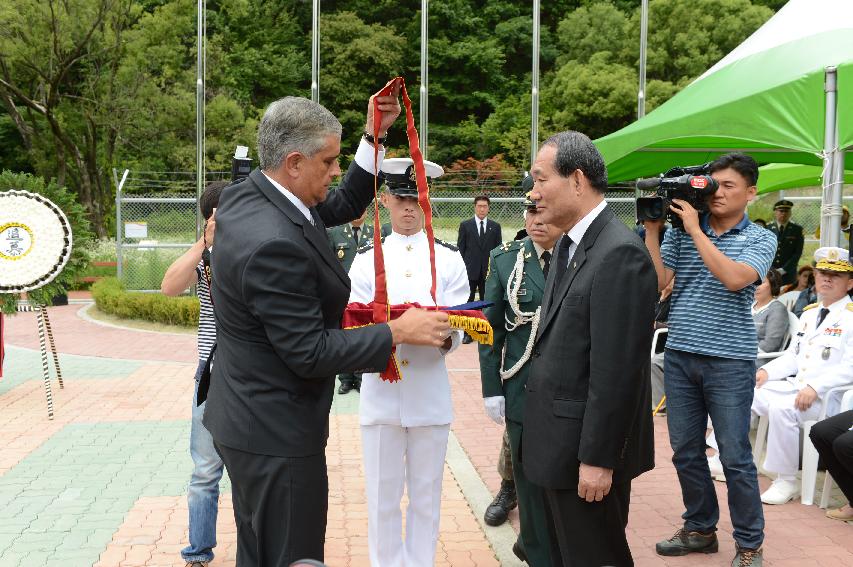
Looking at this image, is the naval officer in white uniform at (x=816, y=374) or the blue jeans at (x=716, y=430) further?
the naval officer in white uniform at (x=816, y=374)

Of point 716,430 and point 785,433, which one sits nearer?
point 716,430

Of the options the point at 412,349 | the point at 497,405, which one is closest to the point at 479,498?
the point at 497,405

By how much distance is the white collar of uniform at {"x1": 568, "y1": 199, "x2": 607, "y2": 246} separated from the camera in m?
2.96

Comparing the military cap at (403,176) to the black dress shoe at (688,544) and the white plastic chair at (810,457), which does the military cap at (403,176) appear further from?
the white plastic chair at (810,457)

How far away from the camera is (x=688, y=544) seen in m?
4.54

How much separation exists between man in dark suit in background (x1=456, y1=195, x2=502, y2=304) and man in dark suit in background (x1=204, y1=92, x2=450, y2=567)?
34.6ft

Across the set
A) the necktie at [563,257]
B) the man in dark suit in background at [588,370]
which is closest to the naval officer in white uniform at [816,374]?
the man in dark suit in background at [588,370]

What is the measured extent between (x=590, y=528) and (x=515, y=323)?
162cm

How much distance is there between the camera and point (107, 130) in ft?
→ 98.8

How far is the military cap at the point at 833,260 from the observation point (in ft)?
18.8

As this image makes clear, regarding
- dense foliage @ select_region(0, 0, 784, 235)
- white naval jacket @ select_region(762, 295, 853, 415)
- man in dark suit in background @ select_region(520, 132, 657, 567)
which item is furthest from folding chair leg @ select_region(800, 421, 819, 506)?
dense foliage @ select_region(0, 0, 784, 235)

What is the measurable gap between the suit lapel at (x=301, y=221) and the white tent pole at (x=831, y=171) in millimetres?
4602

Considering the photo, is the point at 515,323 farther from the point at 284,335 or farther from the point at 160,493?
the point at 160,493

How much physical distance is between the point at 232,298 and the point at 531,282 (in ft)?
6.94
